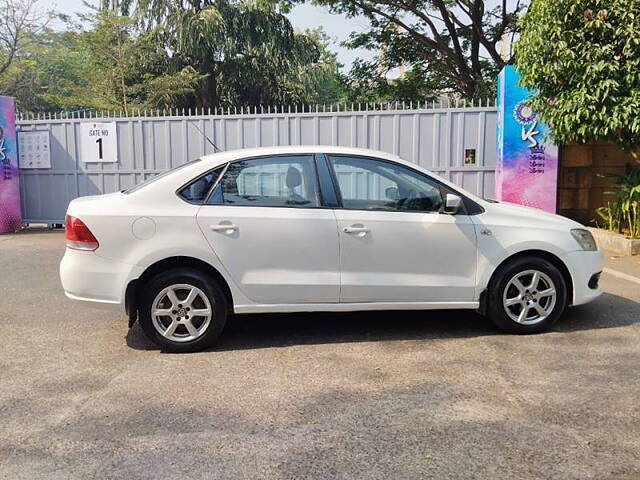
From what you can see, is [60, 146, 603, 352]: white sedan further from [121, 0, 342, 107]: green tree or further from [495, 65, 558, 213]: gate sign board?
[121, 0, 342, 107]: green tree

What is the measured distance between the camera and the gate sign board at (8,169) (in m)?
11.2

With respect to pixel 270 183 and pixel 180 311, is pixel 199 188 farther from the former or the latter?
pixel 180 311

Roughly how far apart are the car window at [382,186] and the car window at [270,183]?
247 mm

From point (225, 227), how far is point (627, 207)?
6549mm

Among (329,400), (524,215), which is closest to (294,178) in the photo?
(329,400)

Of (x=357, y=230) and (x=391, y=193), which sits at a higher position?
(x=391, y=193)

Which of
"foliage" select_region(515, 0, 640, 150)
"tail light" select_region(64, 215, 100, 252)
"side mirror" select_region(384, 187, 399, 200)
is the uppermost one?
"foliage" select_region(515, 0, 640, 150)

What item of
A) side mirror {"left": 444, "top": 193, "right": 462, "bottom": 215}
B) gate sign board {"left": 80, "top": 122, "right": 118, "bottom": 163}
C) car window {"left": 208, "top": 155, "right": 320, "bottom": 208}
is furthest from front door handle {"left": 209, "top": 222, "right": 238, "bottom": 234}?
gate sign board {"left": 80, "top": 122, "right": 118, "bottom": 163}

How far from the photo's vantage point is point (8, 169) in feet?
37.3

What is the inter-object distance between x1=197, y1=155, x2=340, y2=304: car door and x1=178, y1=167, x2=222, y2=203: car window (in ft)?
0.20

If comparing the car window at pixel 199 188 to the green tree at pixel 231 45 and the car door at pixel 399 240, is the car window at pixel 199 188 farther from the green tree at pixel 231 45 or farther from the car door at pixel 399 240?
the green tree at pixel 231 45

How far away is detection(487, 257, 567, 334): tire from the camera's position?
4.72m

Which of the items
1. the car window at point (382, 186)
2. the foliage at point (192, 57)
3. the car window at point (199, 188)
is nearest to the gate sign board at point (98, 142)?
the car window at point (199, 188)

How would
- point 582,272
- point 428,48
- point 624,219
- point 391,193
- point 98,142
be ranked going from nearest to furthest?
point 391,193 → point 582,272 → point 624,219 → point 98,142 → point 428,48
